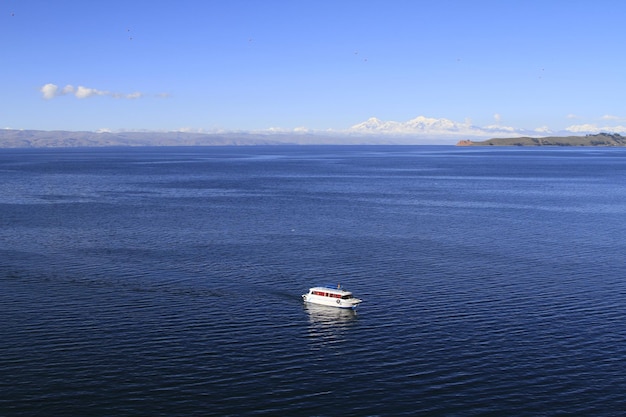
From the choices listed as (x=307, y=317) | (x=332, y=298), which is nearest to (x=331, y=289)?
(x=332, y=298)

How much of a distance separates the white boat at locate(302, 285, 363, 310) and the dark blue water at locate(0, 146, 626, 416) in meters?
0.96

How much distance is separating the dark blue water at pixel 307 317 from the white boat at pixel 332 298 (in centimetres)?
96

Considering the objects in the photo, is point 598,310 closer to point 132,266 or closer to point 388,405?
point 388,405

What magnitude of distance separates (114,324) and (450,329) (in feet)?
89.3

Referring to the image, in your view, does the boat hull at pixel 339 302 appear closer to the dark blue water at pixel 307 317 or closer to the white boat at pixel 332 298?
the white boat at pixel 332 298

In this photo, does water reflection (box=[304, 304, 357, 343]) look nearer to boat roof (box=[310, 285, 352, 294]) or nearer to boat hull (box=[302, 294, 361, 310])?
boat hull (box=[302, 294, 361, 310])

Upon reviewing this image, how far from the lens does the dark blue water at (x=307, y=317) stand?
42469 millimetres

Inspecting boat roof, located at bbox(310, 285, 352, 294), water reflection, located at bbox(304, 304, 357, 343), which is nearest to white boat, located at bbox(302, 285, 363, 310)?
boat roof, located at bbox(310, 285, 352, 294)

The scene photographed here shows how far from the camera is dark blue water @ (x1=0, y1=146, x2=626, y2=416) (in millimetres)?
42469

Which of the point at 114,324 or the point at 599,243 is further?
the point at 599,243

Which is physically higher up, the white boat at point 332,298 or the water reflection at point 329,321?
the white boat at point 332,298

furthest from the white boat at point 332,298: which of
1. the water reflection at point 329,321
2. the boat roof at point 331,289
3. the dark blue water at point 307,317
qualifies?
the dark blue water at point 307,317

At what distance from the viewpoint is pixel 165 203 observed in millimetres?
137125

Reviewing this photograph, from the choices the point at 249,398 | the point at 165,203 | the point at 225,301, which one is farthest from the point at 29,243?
the point at 249,398
